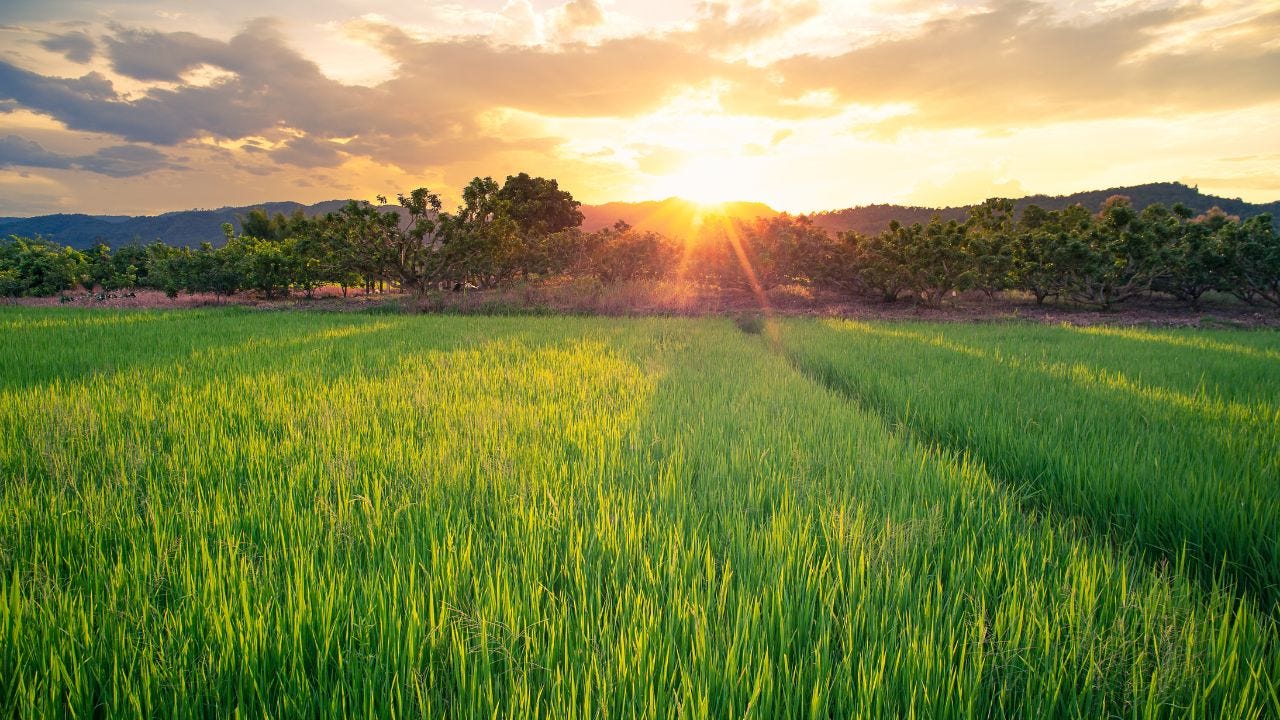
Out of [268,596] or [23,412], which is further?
[23,412]

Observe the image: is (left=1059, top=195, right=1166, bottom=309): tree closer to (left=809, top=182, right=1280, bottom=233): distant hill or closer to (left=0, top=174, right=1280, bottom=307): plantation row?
(left=0, top=174, right=1280, bottom=307): plantation row

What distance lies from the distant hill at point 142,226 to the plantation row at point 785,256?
120 metres

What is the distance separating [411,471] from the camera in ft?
8.13

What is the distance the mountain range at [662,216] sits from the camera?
32.5 m

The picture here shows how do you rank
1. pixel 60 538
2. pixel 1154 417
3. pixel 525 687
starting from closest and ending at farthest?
1. pixel 525 687
2. pixel 60 538
3. pixel 1154 417

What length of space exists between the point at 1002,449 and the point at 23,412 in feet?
20.9

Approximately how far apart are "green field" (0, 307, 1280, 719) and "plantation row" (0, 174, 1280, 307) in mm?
13015

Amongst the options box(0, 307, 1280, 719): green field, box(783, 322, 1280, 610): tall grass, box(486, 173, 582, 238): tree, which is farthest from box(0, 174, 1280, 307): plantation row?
box(486, 173, 582, 238): tree

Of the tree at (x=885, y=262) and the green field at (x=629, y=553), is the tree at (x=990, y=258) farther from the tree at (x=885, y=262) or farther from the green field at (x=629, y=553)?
the green field at (x=629, y=553)

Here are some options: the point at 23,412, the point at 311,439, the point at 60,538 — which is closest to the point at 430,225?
the point at 23,412

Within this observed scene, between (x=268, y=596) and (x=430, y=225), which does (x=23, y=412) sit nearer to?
(x=268, y=596)

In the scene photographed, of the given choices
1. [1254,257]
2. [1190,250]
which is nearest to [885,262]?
[1190,250]

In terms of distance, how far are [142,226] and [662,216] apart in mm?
175479

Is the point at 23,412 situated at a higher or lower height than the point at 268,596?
higher
